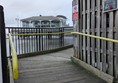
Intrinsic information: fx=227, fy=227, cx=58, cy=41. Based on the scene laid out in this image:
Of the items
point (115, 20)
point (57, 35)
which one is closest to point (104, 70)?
point (115, 20)

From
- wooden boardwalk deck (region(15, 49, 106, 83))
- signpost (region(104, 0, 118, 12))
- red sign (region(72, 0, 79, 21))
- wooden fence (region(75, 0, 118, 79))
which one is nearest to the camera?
signpost (region(104, 0, 118, 12))

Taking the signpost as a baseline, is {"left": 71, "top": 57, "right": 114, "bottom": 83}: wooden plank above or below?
below

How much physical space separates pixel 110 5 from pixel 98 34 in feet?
2.56

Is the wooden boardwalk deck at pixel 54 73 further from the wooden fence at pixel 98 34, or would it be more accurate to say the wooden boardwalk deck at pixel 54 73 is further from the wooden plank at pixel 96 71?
the wooden fence at pixel 98 34

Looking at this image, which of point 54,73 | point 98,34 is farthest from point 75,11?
point 54,73

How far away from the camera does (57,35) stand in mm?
10484

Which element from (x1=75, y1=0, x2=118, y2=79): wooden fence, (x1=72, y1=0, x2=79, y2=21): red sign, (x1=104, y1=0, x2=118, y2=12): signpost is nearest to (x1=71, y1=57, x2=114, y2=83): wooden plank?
(x1=75, y1=0, x2=118, y2=79): wooden fence

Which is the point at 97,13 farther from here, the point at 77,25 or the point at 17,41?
the point at 17,41

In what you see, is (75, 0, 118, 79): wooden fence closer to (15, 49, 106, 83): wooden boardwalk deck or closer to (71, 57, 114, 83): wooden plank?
(71, 57, 114, 83): wooden plank

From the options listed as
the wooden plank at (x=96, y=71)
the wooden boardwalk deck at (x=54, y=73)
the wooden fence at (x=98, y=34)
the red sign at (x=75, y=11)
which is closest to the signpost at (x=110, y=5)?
the wooden fence at (x=98, y=34)

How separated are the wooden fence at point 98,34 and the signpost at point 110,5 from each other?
0.09 meters

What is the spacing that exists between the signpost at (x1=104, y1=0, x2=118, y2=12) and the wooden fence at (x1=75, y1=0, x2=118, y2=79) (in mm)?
88

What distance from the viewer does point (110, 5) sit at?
177 inches

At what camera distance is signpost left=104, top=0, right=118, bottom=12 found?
14.1ft
